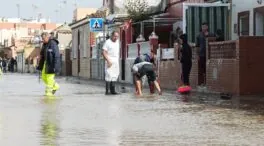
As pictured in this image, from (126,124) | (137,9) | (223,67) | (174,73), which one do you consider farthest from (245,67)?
(137,9)

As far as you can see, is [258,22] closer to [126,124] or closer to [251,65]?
[251,65]

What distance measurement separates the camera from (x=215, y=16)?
2623 centimetres

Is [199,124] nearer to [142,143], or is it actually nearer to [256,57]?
[142,143]

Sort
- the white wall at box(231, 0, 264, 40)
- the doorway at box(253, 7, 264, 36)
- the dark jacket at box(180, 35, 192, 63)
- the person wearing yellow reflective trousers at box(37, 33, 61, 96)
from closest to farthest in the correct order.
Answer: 1. the person wearing yellow reflective trousers at box(37, 33, 61, 96)
2. the dark jacket at box(180, 35, 192, 63)
3. the doorway at box(253, 7, 264, 36)
4. the white wall at box(231, 0, 264, 40)

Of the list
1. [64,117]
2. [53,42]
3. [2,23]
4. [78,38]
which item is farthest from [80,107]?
[2,23]

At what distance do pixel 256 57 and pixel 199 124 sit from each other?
29.1 feet

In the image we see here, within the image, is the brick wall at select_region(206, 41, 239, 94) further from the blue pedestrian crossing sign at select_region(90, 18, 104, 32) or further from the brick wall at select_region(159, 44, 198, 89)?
the blue pedestrian crossing sign at select_region(90, 18, 104, 32)

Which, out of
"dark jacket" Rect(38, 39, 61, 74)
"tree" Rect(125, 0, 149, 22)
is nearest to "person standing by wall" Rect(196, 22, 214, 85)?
"dark jacket" Rect(38, 39, 61, 74)

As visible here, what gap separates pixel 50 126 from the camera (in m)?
11.0

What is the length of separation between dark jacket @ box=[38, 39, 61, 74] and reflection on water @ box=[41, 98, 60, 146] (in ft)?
11.2

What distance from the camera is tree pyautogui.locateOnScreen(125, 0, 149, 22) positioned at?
34.7 m

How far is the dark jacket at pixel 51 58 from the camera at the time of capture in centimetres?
1888

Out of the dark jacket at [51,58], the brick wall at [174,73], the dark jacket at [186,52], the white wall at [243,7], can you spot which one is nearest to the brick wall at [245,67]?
the dark jacket at [186,52]

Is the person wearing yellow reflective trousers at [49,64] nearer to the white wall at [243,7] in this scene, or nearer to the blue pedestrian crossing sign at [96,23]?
the white wall at [243,7]
